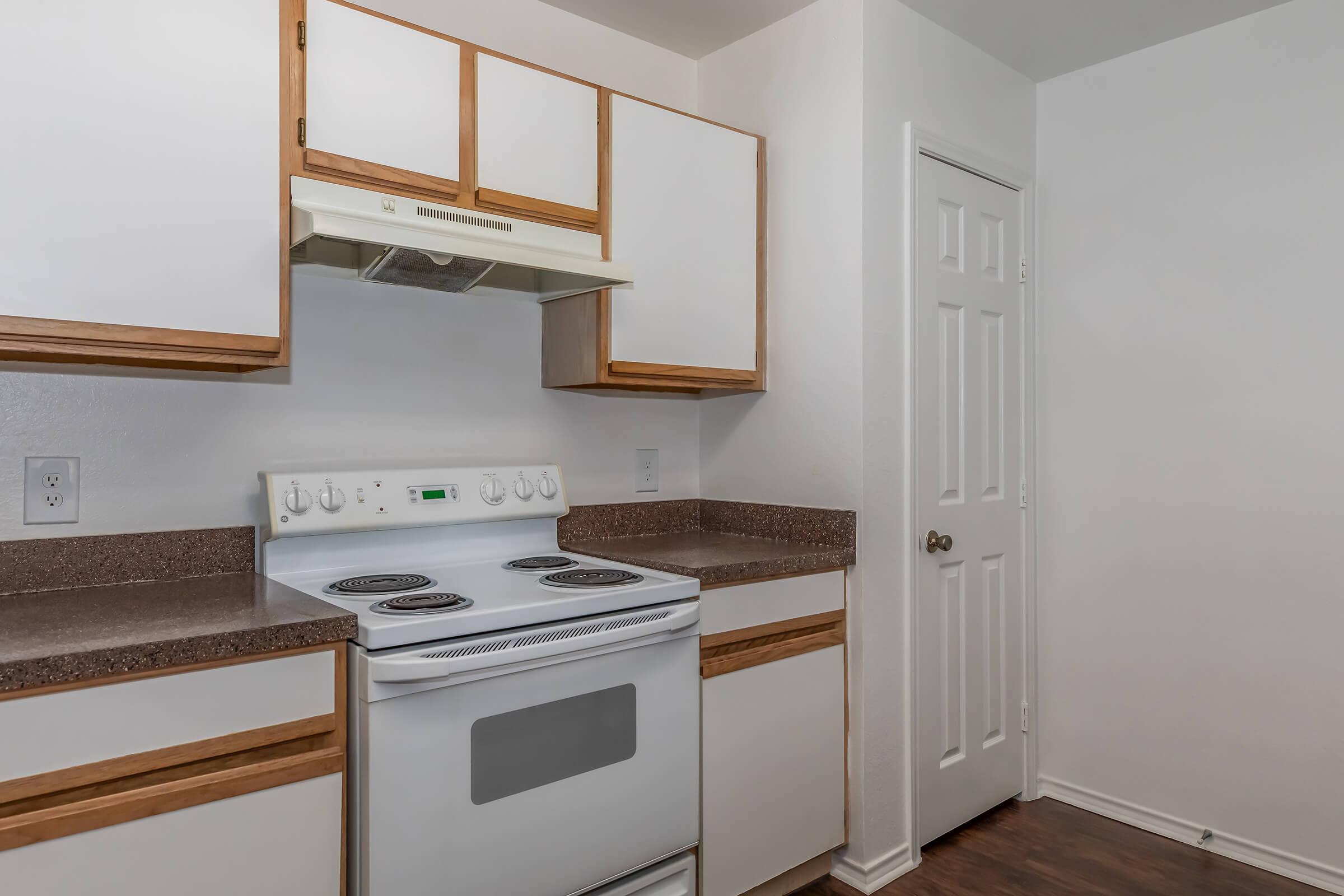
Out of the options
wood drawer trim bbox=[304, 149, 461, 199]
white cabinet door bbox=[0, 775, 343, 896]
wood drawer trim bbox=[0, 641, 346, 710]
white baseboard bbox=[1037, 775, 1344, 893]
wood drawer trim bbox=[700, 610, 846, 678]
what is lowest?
white baseboard bbox=[1037, 775, 1344, 893]

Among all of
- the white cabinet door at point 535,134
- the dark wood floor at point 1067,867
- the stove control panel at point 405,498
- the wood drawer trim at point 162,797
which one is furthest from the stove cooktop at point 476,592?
the dark wood floor at point 1067,867

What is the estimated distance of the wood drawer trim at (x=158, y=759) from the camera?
1.15 metres

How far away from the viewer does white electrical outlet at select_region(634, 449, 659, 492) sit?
2639mm

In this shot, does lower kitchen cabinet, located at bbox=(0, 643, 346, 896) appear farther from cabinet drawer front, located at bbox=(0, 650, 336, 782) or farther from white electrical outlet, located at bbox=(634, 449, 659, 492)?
white electrical outlet, located at bbox=(634, 449, 659, 492)

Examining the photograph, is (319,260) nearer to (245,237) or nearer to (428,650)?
(245,237)

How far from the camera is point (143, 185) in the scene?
1.49 m

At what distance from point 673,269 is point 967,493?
3.83 feet

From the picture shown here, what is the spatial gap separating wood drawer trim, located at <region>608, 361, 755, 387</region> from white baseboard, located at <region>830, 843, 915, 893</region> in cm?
139

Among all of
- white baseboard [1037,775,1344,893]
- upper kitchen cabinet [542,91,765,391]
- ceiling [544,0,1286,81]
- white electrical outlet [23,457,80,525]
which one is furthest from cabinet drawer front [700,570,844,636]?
ceiling [544,0,1286,81]

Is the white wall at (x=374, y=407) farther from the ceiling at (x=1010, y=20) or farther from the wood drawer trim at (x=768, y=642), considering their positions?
the wood drawer trim at (x=768, y=642)

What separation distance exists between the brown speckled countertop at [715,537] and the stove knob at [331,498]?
2.22ft

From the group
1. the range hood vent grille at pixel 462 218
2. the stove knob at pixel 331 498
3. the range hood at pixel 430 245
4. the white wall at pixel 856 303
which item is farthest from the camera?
the white wall at pixel 856 303

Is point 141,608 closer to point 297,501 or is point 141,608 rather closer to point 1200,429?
point 297,501

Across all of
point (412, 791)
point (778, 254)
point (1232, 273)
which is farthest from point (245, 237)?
point (1232, 273)
